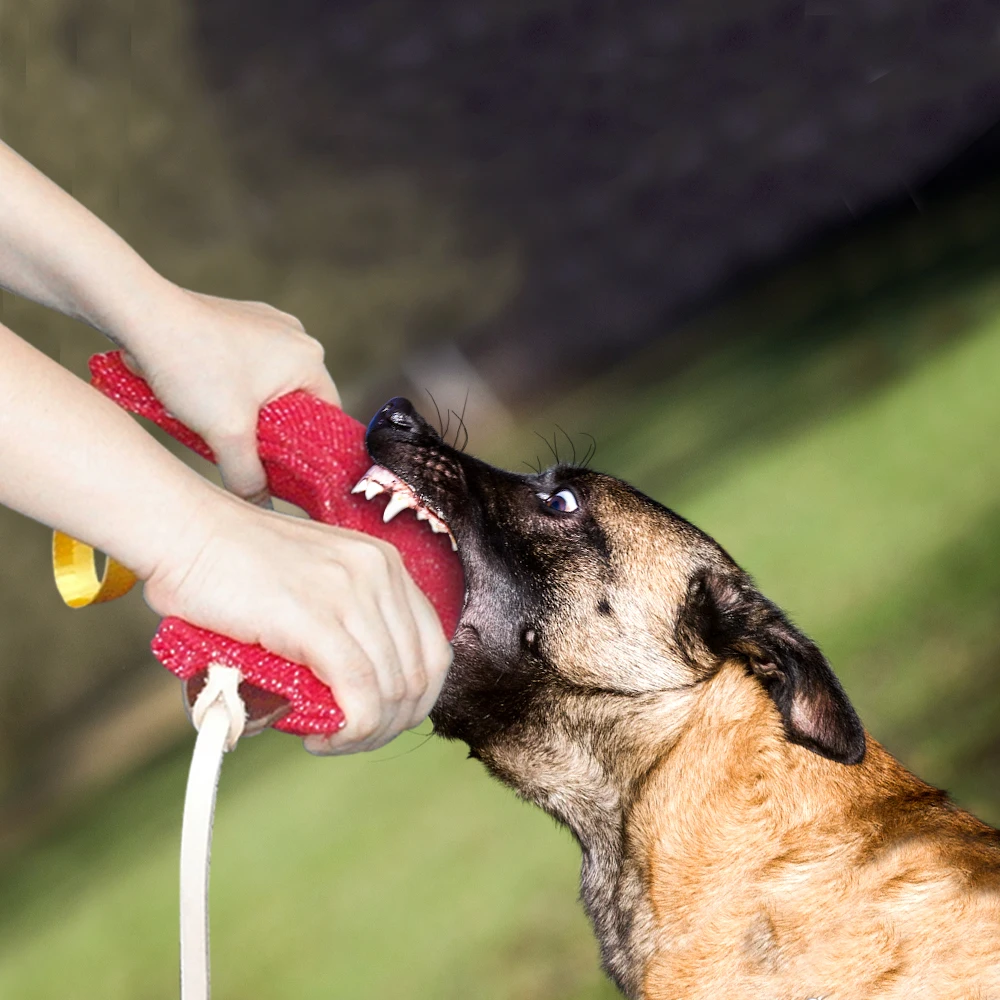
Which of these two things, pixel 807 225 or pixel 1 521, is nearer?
pixel 1 521

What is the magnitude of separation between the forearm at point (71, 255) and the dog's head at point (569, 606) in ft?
1.29

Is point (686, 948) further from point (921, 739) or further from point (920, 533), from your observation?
point (920, 533)

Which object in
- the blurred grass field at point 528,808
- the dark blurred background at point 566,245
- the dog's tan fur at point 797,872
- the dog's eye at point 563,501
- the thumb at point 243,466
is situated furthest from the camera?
the dark blurred background at point 566,245

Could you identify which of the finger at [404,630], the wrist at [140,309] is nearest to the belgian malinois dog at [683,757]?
the wrist at [140,309]

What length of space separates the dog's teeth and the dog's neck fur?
0.40 metres

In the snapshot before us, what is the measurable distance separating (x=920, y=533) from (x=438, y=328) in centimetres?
145

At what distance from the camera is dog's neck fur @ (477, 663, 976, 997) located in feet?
4.71

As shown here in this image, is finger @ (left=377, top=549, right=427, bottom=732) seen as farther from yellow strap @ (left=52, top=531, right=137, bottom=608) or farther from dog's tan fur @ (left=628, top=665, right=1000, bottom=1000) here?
dog's tan fur @ (left=628, top=665, right=1000, bottom=1000)

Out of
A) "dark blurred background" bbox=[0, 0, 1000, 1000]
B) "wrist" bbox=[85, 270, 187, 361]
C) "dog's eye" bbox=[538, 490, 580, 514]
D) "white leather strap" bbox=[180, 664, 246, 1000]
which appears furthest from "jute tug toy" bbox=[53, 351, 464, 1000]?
"dark blurred background" bbox=[0, 0, 1000, 1000]

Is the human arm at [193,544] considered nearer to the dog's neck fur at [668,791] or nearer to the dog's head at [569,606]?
the dog's head at [569,606]

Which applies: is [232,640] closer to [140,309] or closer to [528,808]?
[140,309]

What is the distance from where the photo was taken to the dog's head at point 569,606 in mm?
1498

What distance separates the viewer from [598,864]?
Answer: 5.27 feet

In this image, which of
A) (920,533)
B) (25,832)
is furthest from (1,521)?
(920,533)
